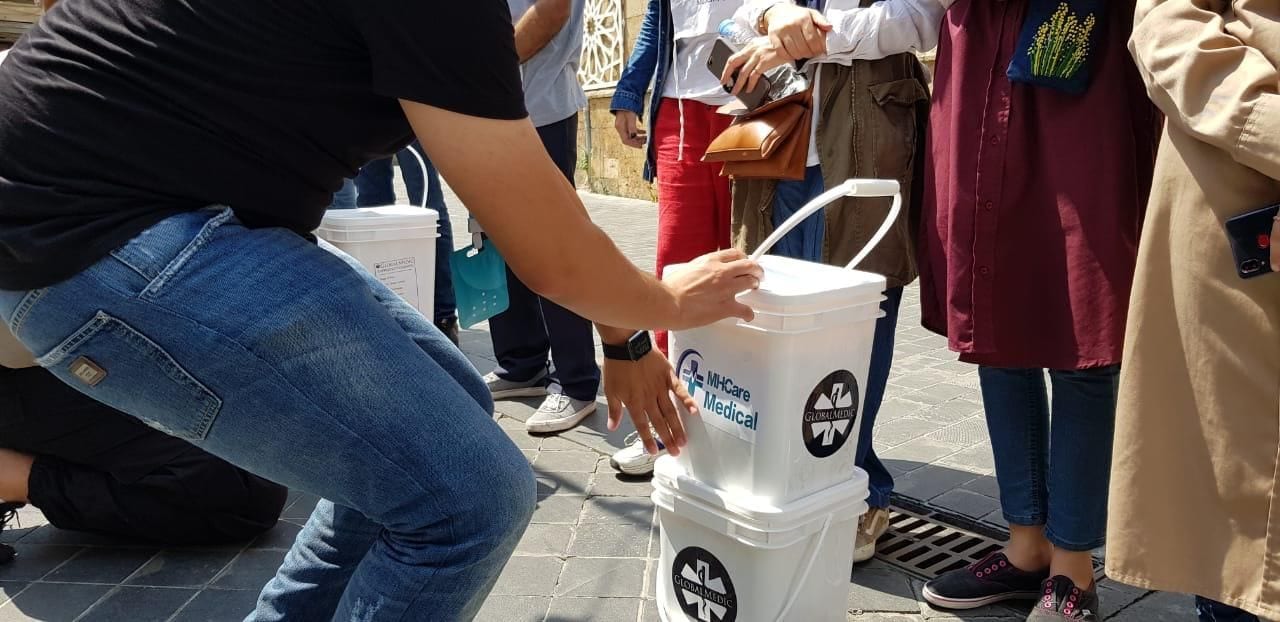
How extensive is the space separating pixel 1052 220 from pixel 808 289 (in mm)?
644

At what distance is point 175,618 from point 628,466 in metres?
1.39

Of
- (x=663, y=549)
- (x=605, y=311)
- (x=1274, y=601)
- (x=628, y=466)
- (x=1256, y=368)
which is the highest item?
(x=605, y=311)

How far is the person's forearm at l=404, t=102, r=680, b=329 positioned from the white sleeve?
1098 millimetres

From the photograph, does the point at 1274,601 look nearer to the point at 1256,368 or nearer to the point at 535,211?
the point at 1256,368

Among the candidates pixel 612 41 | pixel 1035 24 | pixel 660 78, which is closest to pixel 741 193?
pixel 660 78

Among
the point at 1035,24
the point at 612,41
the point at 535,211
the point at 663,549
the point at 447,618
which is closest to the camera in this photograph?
the point at 535,211

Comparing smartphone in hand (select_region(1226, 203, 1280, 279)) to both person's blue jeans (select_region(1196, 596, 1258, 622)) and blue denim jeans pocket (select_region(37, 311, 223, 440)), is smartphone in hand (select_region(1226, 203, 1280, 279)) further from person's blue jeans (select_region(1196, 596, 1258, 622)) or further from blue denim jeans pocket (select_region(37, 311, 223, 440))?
blue denim jeans pocket (select_region(37, 311, 223, 440))

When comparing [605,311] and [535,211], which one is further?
[605,311]

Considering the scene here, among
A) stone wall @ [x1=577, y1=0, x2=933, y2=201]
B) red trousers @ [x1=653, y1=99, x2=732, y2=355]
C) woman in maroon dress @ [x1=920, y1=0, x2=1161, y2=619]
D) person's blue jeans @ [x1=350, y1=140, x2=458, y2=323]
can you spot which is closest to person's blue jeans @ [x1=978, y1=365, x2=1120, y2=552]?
woman in maroon dress @ [x1=920, y1=0, x2=1161, y2=619]

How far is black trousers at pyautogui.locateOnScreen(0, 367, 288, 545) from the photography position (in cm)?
264

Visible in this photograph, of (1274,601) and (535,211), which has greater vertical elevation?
(535,211)

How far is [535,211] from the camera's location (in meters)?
1.40

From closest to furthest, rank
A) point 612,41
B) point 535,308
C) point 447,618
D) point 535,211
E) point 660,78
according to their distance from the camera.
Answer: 1. point 535,211
2. point 447,618
3. point 660,78
4. point 535,308
5. point 612,41

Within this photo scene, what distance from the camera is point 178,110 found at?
137 centimetres
